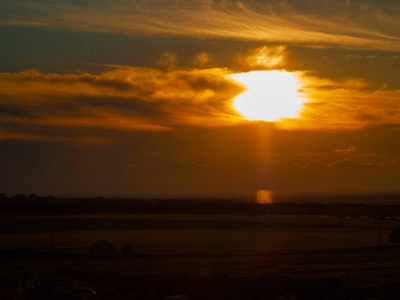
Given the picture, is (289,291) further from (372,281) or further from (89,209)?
(89,209)

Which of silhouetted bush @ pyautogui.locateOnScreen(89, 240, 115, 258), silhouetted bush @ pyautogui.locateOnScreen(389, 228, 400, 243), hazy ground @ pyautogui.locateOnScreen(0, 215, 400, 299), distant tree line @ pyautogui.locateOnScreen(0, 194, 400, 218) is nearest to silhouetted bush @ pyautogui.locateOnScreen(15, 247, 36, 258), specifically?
hazy ground @ pyautogui.locateOnScreen(0, 215, 400, 299)

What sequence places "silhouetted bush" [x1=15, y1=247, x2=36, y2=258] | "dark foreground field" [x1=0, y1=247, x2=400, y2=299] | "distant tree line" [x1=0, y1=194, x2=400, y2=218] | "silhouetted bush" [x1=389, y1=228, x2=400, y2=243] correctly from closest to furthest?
1. "dark foreground field" [x1=0, y1=247, x2=400, y2=299]
2. "silhouetted bush" [x1=15, y1=247, x2=36, y2=258]
3. "silhouetted bush" [x1=389, y1=228, x2=400, y2=243]
4. "distant tree line" [x1=0, y1=194, x2=400, y2=218]

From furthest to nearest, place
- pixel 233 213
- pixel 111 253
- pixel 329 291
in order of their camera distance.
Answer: pixel 233 213 → pixel 111 253 → pixel 329 291

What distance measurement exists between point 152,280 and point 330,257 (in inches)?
323

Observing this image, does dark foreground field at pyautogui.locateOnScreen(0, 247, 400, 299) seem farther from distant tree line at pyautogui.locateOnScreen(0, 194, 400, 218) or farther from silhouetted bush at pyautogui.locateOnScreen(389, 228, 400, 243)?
distant tree line at pyautogui.locateOnScreen(0, 194, 400, 218)

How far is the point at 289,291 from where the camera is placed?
11156 millimetres

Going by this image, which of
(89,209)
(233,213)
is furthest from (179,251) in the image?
(89,209)

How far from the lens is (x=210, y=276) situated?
42.1 ft

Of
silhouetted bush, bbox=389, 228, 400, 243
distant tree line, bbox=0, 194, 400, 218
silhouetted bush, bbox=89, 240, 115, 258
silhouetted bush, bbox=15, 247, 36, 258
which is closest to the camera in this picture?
silhouetted bush, bbox=15, 247, 36, 258

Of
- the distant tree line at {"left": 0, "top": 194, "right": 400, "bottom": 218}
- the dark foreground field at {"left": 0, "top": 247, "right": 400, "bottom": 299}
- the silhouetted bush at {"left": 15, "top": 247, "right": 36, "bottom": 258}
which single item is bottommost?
the dark foreground field at {"left": 0, "top": 247, "right": 400, "bottom": 299}

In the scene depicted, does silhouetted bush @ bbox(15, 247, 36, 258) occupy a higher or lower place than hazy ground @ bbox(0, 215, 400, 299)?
higher

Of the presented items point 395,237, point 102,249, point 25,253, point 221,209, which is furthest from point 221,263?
point 221,209

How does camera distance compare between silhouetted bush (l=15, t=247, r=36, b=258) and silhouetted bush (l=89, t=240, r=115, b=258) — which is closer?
silhouetted bush (l=15, t=247, r=36, b=258)

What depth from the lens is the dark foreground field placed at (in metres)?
10.4
